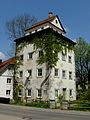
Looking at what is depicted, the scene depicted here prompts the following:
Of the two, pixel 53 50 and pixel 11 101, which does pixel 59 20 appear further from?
pixel 11 101

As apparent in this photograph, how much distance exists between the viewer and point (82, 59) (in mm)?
75812

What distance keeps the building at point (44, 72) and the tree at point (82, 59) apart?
877 inches

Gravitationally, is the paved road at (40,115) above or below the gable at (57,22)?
below

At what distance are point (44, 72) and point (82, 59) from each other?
3130 cm

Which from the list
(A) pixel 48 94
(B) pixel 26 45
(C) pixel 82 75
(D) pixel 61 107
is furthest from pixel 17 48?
(C) pixel 82 75

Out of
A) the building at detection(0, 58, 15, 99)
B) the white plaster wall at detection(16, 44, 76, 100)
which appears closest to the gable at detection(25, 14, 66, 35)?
the white plaster wall at detection(16, 44, 76, 100)

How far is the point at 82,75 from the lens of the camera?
248ft

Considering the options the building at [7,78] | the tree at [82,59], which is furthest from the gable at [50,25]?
the tree at [82,59]

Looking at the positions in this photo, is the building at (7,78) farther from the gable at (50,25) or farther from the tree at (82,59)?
the tree at (82,59)

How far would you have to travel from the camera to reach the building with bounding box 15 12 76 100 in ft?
152

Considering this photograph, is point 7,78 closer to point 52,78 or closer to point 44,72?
point 44,72

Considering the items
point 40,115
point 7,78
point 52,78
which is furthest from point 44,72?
point 40,115

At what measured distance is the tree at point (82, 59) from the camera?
74594 millimetres

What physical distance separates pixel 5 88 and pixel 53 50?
14860 mm
